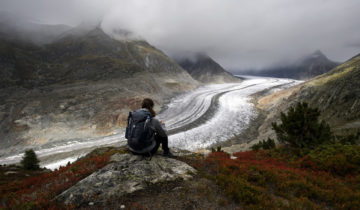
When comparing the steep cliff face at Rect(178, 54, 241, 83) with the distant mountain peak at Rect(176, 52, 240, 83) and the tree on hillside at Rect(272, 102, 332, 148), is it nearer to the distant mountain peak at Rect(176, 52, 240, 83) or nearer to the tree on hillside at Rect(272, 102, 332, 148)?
the distant mountain peak at Rect(176, 52, 240, 83)

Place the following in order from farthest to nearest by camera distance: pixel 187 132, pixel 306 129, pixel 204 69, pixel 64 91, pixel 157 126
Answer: pixel 204 69 < pixel 64 91 < pixel 187 132 < pixel 306 129 < pixel 157 126

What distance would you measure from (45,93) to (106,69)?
18097 mm

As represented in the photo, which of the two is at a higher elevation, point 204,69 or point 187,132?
point 204,69

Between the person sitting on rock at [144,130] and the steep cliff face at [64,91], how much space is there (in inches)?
1059

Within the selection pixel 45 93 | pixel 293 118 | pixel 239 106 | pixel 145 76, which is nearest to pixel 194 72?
pixel 145 76

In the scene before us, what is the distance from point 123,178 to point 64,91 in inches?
1621

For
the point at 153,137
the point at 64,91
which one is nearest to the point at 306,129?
the point at 153,137

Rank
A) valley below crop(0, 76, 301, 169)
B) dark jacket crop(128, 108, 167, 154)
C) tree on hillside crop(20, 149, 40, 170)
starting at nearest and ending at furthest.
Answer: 1. dark jacket crop(128, 108, 167, 154)
2. tree on hillside crop(20, 149, 40, 170)
3. valley below crop(0, 76, 301, 169)

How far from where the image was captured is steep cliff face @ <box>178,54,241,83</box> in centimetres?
12631

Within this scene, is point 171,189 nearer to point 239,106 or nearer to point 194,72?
point 239,106

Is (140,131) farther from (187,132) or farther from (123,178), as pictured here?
(187,132)

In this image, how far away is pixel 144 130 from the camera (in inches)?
177

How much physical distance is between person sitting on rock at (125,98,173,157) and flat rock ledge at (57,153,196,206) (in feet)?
1.64

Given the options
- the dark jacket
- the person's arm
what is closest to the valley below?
the dark jacket
